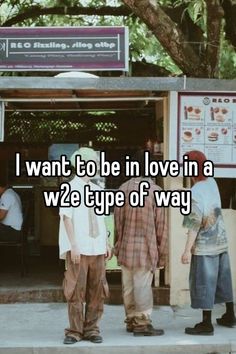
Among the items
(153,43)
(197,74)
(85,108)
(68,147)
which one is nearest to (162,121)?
(197,74)

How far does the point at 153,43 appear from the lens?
13523 millimetres

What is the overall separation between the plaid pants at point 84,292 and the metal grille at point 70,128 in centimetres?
474

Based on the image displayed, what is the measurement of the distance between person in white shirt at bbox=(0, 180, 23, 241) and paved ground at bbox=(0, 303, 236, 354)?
140cm

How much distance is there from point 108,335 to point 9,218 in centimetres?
307

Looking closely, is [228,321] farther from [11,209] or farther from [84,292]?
[11,209]

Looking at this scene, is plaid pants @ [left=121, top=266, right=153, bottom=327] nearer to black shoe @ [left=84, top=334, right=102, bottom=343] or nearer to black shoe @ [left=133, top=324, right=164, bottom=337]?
black shoe @ [left=133, top=324, right=164, bottom=337]

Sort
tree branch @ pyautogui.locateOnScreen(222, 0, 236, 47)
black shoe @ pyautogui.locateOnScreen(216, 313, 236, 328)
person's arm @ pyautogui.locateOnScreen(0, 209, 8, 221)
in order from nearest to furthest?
black shoe @ pyautogui.locateOnScreen(216, 313, 236, 328) < person's arm @ pyautogui.locateOnScreen(0, 209, 8, 221) < tree branch @ pyautogui.locateOnScreen(222, 0, 236, 47)

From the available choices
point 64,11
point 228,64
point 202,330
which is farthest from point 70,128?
point 202,330

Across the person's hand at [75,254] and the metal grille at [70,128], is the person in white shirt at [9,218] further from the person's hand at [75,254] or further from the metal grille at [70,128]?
the person's hand at [75,254]

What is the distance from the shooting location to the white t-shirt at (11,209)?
936cm

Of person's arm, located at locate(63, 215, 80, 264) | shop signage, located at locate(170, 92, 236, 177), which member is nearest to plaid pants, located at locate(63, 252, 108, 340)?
person's arm, located at locate(63, 215, 80, 264)

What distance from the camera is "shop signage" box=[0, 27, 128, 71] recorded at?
26.8ft

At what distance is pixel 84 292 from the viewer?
21.2 feet

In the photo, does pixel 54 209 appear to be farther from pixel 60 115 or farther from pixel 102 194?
pixel 102 194
